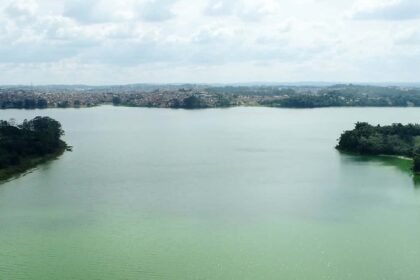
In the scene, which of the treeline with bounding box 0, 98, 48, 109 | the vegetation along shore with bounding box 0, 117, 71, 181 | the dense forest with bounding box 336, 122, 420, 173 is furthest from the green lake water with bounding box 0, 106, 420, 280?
the treeline with bounding box 0, 98, 48, 109

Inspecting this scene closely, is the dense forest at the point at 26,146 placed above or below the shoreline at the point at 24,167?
above

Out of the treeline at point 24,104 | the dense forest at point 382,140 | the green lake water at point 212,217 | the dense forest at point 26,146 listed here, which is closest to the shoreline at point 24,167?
the dense forest at point 26,146

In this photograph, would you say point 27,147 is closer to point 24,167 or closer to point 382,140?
point 24,167

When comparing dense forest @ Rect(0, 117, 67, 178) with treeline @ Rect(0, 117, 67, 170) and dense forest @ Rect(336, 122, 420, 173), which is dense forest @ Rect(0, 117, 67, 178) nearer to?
treeline @ Rect(0, 117, 67, 170)

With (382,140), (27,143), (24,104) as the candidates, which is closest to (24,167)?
(27,143)

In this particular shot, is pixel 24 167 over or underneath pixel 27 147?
underneath

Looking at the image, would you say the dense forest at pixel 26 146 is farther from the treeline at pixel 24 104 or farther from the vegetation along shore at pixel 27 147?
the treeline at pixel 24 104
